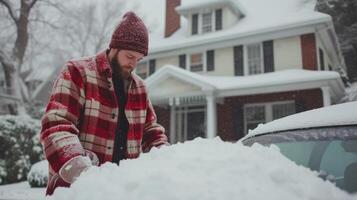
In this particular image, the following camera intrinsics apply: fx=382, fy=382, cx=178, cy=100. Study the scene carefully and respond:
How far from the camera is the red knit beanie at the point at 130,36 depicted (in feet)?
7.68

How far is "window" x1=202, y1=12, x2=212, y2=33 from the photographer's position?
18927 millimetres

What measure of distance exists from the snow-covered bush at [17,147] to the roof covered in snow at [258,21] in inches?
327

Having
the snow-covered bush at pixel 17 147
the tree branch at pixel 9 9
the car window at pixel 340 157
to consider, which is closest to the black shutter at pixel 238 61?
the snow-covered bush at pixel 17 147

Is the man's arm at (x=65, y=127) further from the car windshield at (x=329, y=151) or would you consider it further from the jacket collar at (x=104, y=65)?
the car windshield at (x=329, y=151)

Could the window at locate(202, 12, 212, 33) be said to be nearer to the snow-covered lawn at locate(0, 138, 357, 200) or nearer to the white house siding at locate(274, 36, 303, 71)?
the white house siding at locate(274, 36, 303, 71)

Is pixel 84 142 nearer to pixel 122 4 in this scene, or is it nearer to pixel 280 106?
pixel 280 106

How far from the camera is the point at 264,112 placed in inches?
626

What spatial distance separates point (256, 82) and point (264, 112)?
68.6 inches

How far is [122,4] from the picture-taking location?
31328 mm

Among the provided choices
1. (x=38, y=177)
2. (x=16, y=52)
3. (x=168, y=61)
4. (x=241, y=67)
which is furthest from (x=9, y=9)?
(x=38, y=177)

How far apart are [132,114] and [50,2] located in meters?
20.6

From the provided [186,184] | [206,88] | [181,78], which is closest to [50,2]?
[181,78]

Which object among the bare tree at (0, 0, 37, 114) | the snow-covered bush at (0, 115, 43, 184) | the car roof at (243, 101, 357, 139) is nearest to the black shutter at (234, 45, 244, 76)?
the snow-covered bush at (0, 115, 43, 184)

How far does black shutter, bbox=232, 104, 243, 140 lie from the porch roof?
1121 mm
